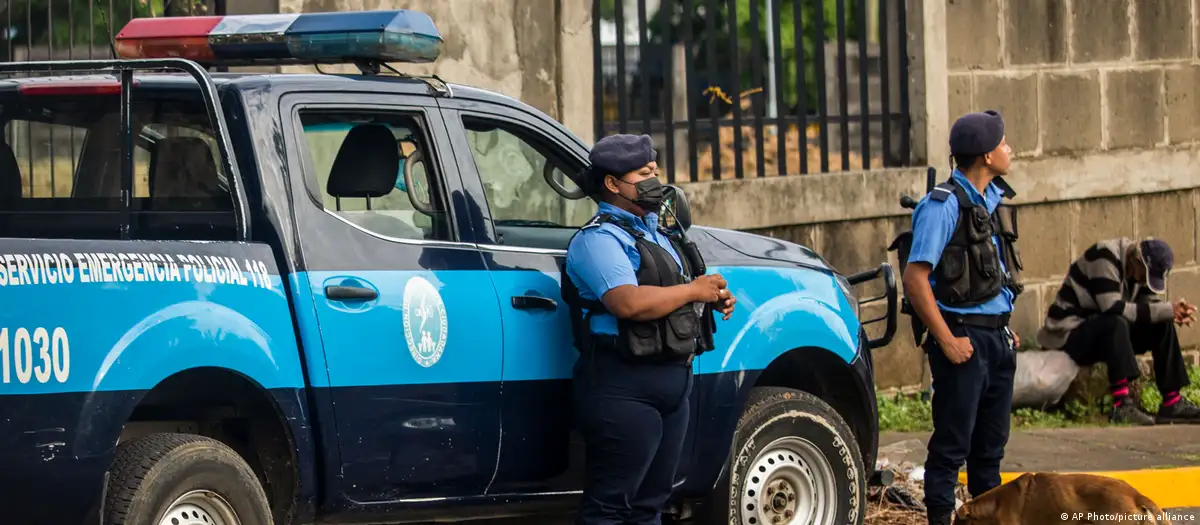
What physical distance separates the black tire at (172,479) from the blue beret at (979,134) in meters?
3.17

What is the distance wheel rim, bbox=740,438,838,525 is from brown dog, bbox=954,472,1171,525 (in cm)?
73

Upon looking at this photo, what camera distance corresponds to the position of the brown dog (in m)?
5.36

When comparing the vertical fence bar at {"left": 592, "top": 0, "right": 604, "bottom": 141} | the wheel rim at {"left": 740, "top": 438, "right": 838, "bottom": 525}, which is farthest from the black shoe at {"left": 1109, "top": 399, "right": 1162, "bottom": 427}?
the wheel rim at {"left": 740, "top": 438, "right": 838, "bottom": 525}

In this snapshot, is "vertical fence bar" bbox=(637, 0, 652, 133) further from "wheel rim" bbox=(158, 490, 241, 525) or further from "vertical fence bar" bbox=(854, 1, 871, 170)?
"wheel rim" bbox=(158, 490, 241, 525)

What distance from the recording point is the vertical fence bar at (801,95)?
35.8ft

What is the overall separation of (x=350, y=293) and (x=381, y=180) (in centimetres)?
42

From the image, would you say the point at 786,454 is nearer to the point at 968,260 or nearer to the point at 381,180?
the point at 968,260

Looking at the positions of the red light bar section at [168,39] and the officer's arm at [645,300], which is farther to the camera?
the red light bar section at [168,39]

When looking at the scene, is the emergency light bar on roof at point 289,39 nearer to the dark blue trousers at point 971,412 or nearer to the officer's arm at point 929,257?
the officer's arm at point 929,257

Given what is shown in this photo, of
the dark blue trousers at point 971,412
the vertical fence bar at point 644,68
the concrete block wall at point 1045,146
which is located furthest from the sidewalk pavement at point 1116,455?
the vertical fence bar at point 644,68

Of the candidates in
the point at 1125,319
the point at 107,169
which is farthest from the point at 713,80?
the point at 107,169

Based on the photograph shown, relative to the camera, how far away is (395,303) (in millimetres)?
5242

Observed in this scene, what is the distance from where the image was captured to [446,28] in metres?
9.44

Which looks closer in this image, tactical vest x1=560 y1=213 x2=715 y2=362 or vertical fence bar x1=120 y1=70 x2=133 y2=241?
vertical fence bar x1=120 y1=70 x2=133 y2=241
